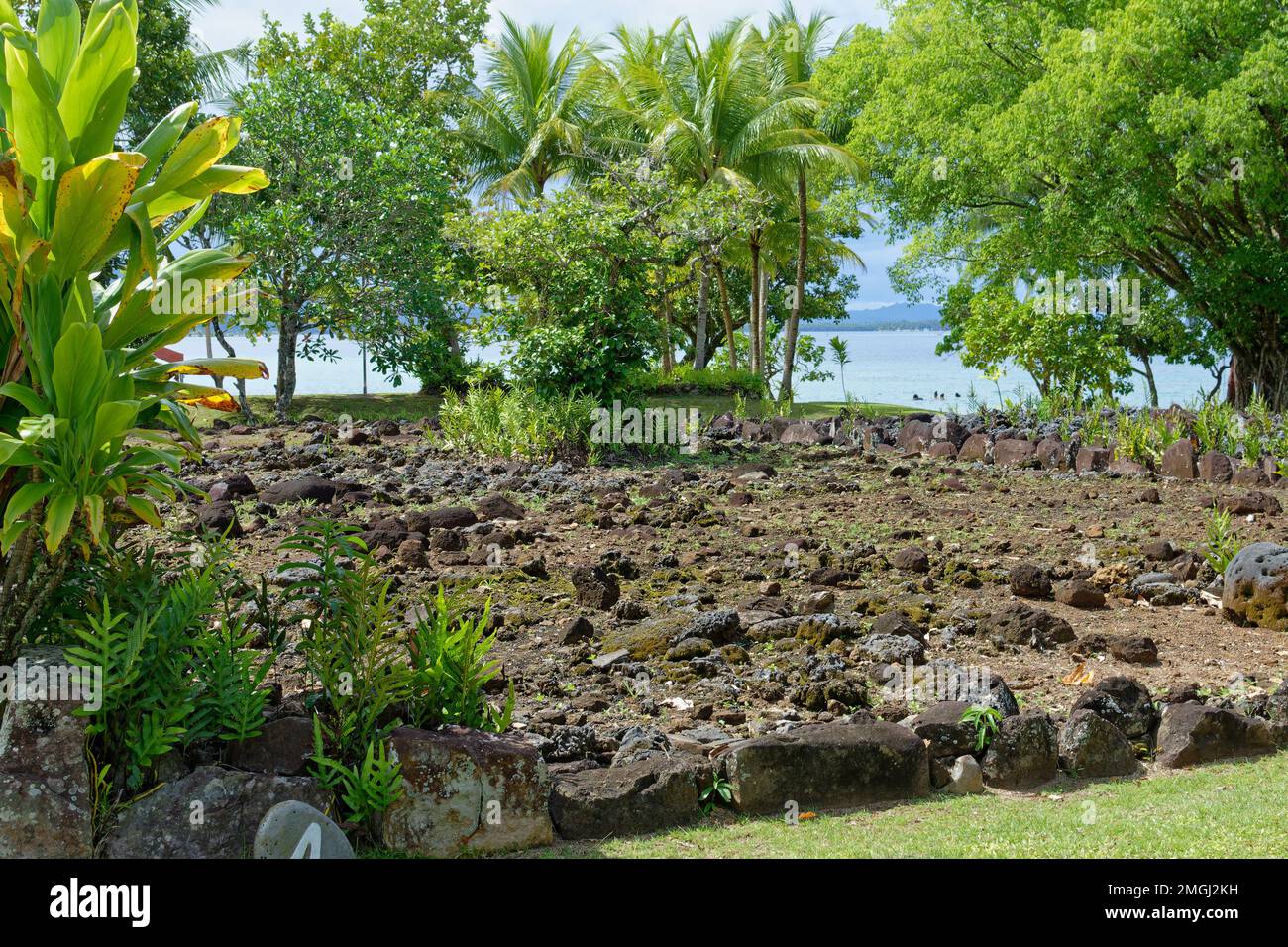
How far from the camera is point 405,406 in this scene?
78.9ft

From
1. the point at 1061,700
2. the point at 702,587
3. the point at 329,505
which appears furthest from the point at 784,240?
the point at 1061,700

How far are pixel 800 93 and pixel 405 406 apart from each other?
1279 cm

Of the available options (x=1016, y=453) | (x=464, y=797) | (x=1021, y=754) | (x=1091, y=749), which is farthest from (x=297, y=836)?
(x=1016, y=453)

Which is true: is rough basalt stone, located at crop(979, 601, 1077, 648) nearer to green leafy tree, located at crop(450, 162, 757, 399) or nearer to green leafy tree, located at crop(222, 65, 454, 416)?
green leafy tree, located at crop(450, 162, 757, 399)

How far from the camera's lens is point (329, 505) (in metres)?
11.2

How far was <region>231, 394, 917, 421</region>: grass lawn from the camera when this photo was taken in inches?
835

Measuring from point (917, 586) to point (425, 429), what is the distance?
9.32 metres

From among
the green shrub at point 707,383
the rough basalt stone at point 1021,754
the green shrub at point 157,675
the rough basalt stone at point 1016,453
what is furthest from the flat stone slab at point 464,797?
the green shrub at point 707,383

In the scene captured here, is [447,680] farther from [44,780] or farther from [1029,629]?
[1029,629]

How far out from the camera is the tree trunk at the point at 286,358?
67.9 ft

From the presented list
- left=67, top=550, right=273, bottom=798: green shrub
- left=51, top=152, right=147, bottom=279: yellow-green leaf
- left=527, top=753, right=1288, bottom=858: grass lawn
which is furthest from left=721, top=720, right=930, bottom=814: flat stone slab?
left=51, top=152, right=147, bottom=279: yellow-green leaf

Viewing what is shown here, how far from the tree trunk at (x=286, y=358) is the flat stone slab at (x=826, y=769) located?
1708 centimetres

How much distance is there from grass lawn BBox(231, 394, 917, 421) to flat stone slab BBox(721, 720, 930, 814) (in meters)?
14.6

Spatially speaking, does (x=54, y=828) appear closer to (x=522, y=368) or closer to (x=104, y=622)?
(x=104, y=622)
